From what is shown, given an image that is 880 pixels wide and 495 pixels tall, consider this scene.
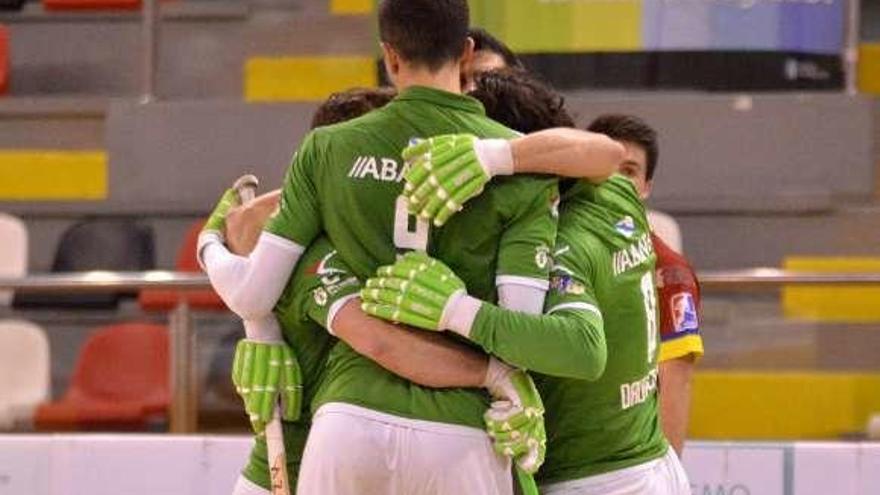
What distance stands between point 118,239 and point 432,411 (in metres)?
4.48

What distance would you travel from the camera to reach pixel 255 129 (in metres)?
7.76

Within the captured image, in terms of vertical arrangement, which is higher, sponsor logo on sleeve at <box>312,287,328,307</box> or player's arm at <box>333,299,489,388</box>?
sponsor logo on sleeve at <box>312,287,328,307</box>

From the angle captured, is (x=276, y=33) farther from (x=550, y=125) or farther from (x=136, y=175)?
(x=550, y=125)

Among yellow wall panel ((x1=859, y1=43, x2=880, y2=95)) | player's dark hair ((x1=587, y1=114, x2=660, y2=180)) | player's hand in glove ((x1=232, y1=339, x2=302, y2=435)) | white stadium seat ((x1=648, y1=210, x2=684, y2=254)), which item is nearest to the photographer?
player's hand in glove ((x1=232, y1=339, x2=302, y2=435))

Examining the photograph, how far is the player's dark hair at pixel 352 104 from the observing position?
11.5 feet

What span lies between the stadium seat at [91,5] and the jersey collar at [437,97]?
17.1 ft

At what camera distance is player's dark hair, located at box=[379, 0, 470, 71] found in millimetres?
3078

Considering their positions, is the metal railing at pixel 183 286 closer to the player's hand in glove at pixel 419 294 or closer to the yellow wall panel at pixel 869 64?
the yellow wall panel at pixel 869 64

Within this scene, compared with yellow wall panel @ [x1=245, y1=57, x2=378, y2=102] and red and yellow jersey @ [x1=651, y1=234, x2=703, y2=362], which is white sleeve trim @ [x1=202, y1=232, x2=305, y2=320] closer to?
red and yellow jersey @ [x1=651, y1=234, x2=703, y2=362]

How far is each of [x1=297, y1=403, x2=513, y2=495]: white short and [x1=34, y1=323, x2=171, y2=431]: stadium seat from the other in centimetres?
307

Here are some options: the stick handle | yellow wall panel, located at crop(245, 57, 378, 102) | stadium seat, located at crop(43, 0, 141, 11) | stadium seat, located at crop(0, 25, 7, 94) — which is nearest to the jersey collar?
the stick handle

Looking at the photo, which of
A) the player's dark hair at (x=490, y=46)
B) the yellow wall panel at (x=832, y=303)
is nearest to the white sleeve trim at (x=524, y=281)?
the player's dark hair at (x=490, y=46)

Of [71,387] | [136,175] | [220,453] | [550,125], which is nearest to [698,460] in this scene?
[220,453]

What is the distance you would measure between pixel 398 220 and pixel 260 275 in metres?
0.25
